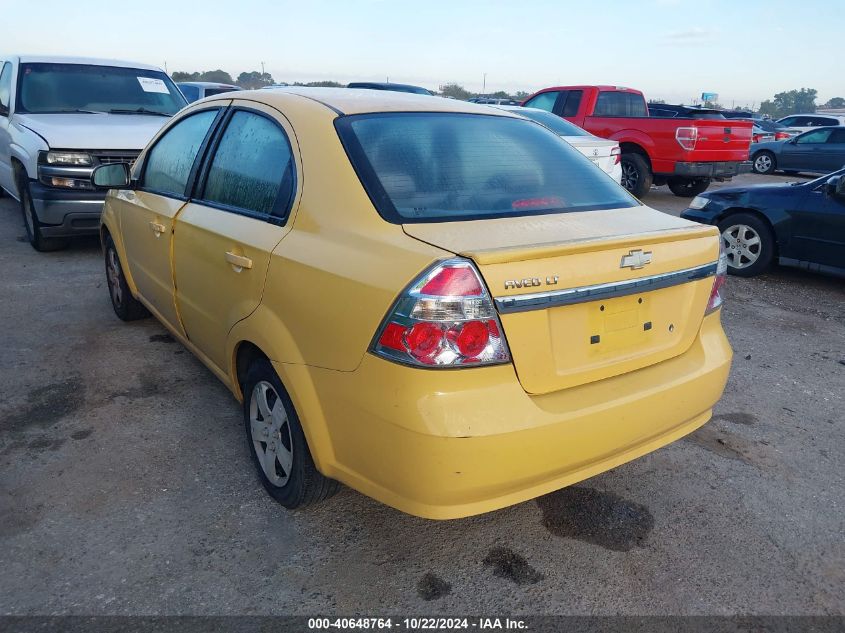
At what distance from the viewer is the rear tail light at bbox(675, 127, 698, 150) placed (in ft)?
35.2

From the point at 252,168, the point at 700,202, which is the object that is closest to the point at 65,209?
the point at 252,168

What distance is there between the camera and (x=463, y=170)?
265 centimetres

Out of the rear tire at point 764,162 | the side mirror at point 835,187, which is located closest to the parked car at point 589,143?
the side mirror at point 835,187

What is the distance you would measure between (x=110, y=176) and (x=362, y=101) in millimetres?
2044

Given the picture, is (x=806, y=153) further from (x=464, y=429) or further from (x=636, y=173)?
(x=464, y=429)

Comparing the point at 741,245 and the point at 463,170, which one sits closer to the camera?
the point at 463,170

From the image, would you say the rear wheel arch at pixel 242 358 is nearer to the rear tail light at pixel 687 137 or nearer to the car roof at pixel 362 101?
the car roof at pixel 362 101

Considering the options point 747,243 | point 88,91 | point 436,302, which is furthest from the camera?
point 88,91

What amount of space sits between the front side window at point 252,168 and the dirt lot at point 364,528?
1.21 m

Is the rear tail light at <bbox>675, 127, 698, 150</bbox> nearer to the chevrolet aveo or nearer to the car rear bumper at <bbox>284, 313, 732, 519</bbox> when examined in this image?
the chevrolet aveo

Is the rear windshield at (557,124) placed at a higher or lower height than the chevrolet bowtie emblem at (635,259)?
lower

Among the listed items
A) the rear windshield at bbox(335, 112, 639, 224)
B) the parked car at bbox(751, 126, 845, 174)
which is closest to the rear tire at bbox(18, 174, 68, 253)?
the rear windshield at bbox(335, 112, 639, 224)

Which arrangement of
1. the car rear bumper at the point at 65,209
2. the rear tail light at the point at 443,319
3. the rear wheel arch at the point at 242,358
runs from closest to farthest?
the rear tail light at the point at 443,319, the rear wheel arch at the point at 242,358, the car rear bumper at the point at 65,209

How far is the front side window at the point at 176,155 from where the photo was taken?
11.5 feet
